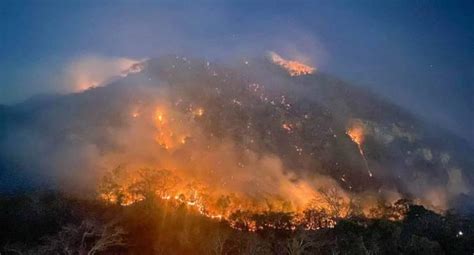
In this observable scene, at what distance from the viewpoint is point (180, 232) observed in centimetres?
8088

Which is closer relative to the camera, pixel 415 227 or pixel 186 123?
pixel 415 227

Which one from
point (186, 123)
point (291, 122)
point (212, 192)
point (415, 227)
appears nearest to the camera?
point (415, 227)

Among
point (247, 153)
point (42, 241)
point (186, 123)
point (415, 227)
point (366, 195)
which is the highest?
point (186, 123)

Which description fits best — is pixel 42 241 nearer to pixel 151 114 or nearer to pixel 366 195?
pixel 151 114

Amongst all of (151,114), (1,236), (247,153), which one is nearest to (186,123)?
(151,114)

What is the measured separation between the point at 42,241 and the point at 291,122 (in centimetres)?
8926

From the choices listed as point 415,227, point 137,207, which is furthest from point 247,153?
point 415,227

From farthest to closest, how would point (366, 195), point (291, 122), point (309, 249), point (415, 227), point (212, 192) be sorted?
point (291, 122), point (366, 195), point (212, 192), point (415, 227), point (309, 249)

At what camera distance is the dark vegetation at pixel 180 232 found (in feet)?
220

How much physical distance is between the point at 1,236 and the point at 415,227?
81.0m

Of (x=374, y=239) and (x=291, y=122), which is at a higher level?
(x=291, y=122)

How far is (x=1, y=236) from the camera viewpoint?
76.9 metres

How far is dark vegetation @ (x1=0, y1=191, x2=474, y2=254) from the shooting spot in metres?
67.2

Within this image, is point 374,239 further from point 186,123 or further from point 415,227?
point 186,123
